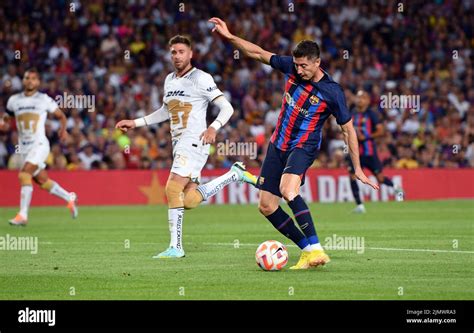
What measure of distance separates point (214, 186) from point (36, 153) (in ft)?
21.7

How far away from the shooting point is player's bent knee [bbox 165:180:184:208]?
1358 centimetres

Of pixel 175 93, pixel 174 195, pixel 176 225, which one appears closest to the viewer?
pixel 176 225

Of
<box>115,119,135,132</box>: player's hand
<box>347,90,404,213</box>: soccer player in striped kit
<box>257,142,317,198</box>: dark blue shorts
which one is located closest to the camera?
<box>257,142,317,198</box>: dark blue shorts

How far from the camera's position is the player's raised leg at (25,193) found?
19922 millimetres

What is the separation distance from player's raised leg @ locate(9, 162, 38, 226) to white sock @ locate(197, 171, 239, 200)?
601cm

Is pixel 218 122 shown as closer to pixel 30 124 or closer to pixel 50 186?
pixel 30 124

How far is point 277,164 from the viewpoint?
1252 cm

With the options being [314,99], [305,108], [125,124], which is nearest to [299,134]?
[305,108]

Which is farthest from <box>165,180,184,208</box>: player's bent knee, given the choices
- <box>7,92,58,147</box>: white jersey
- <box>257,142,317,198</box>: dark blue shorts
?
<box>7,92,58,147</box>: white jersey

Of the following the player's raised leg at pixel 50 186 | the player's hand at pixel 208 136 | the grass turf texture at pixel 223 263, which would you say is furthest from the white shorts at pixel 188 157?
the player's raised leg at pixel 50 186

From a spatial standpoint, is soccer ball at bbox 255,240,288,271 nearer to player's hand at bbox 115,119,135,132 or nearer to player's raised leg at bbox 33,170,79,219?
player's hand at bbox 115,119,135,132

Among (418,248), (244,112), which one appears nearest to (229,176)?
(418,248)

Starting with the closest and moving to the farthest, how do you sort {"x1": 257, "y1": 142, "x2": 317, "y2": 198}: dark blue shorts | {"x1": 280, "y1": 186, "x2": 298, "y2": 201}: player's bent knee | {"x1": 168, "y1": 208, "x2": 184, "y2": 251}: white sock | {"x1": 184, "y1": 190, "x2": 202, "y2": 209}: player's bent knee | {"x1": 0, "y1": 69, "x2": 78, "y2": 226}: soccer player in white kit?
{"x1": 280, "y1": 186, "x2": 298, "y2": 201}: player's bent knee
{"x1": 257, "y1": 142, "x2": 317, "y2": 198}: dark blue shorts
{"x1": 168, "y1": 208, "x2": 184, "y2": 251}: white sock
{"x1": 184, "y1": 190, "x2": 202, "y2": 209}: player's bent knee
{"x1": 0, "y1": 69, "x2": 78, "y2": 226}: soccer player in white kit
